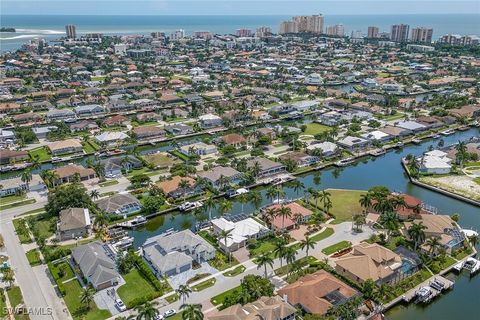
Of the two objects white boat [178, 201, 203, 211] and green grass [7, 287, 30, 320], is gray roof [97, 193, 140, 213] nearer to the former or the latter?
white boat [178, 201, 203, 211]

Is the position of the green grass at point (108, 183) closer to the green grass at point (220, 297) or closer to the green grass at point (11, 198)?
the green grass at point (11, 198)

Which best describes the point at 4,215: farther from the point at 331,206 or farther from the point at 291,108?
the point at 291,108

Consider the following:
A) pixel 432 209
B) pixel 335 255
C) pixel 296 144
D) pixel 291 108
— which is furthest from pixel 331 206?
pixel 291 108

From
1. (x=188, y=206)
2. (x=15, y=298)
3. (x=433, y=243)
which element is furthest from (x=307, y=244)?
(x=15, y=298)

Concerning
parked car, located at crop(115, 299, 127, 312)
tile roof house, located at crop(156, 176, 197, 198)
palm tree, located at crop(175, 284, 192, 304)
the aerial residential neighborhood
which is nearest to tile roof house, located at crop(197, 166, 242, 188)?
the aerial residential neighborhood

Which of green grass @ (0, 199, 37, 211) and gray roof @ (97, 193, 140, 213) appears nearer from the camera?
gray roof @ (97, 193, 140, 213)

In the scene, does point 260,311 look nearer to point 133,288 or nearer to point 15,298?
point 133,288
